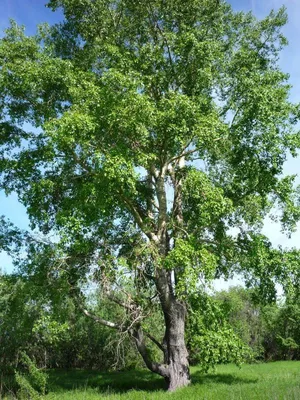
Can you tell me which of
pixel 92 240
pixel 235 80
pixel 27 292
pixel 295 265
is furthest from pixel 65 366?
pixel 235 80

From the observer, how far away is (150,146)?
14.2 meters

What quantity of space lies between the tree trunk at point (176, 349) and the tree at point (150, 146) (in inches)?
1.9

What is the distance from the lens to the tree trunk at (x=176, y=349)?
14.2 metres

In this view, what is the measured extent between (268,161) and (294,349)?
30752mm

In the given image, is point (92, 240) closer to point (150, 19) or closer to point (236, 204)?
point (236, 204)

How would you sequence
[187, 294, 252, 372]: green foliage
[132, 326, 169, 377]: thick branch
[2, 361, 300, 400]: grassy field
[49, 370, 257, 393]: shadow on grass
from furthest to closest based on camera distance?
1. [49, 370, 257, 393]: shadow on grass
2. [132, 326, 169, 377]: thick branch
3. [187, 294, 252, 372]: green foliage
4. [2, 361, 300, 400]: grassy field

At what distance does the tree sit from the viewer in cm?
1254

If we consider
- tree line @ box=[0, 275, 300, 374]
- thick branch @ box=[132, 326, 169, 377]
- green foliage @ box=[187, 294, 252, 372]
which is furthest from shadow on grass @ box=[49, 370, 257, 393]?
green foliage @ box=[187, 294, 252, 372]

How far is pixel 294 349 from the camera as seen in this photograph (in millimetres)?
38188

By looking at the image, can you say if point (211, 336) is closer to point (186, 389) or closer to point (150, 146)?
point (186, 389)

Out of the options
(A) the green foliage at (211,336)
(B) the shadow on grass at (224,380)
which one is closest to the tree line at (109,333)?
(A) the green foliage at (211,336)

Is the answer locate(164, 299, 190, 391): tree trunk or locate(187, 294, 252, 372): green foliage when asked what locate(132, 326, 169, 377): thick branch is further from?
locate(187, 294, 252, 372): green foliage

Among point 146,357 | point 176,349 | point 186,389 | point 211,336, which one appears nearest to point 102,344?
point 146,357

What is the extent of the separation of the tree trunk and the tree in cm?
5
